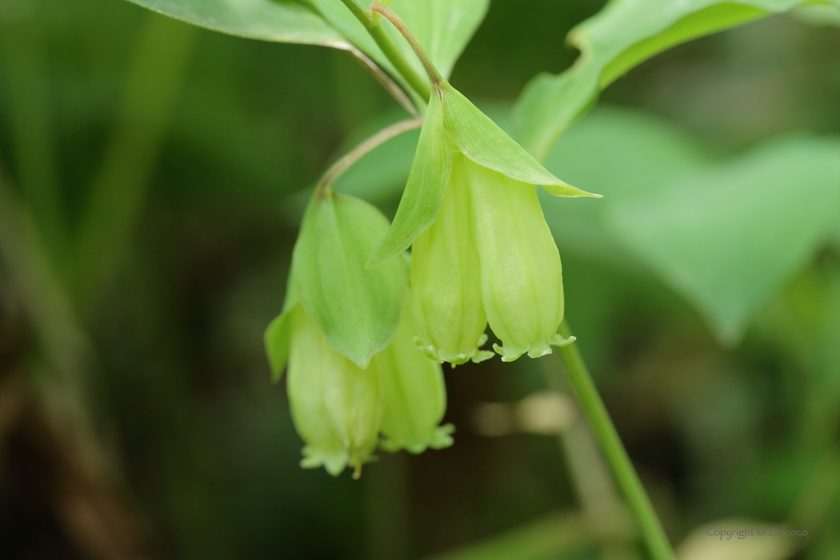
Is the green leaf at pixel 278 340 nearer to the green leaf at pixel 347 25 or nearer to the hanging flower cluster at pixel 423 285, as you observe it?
the hanging flower cluster at pixel 423 285

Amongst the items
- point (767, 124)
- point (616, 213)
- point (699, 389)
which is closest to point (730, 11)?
point (616, 213)

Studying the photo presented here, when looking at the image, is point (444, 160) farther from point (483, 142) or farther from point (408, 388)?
point (408, 388)

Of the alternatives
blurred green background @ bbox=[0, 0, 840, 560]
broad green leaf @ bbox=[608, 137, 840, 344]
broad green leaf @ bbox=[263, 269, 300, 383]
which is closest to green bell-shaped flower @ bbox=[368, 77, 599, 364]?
broad green leaf @ bbox=[263, 269, 300, 383]

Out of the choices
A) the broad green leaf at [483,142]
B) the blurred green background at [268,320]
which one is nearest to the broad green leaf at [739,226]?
the blurred green background at [268,320]

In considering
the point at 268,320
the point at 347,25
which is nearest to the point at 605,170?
the point at 268,320

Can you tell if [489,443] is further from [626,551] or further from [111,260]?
[111,260]

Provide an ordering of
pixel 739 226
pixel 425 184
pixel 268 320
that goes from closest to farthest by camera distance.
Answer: pixel 425 184 < pixel 739 226 < pixel 268 320
